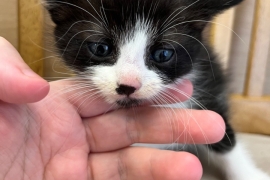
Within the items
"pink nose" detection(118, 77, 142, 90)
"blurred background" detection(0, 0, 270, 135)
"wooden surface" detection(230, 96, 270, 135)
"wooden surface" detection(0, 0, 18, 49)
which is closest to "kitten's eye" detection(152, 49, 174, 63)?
"pink nose" detection(118, 77, 142, 90)

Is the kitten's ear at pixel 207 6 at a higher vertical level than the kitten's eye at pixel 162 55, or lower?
higher

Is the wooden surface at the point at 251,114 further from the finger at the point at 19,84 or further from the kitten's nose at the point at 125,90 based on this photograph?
the finger at the point at 19,84

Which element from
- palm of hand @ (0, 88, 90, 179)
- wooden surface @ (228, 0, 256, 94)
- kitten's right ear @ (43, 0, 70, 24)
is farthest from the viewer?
wooden surface @ (228, 0, 256, 94)

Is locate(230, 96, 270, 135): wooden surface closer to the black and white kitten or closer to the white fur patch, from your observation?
the black and white kitten

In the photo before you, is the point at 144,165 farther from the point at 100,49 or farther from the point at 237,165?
the point at 237,165

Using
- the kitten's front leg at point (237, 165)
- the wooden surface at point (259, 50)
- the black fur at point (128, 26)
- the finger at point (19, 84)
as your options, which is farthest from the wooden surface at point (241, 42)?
the finger at point (19, 84)

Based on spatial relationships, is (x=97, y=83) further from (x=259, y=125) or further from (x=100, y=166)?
(x=259, y=125)
